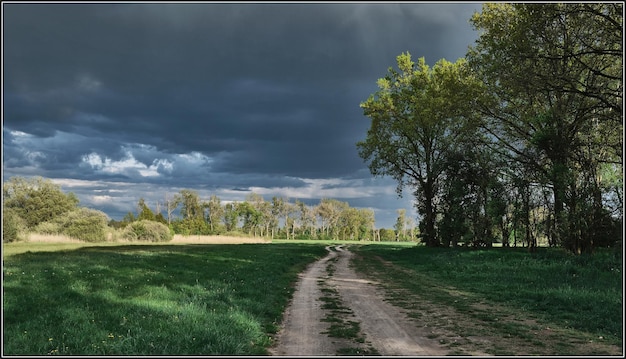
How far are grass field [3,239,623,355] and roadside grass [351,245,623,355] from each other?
1.5 inches

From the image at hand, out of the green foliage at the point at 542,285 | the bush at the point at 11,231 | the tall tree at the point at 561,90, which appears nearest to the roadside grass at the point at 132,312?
the green foliage at the point at 542,285

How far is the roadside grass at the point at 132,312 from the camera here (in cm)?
748

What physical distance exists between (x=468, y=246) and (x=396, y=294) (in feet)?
85.4

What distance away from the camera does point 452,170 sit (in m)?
38.8

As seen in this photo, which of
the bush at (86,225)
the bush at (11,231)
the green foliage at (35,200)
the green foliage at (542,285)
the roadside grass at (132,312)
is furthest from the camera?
the green foliage at (35,200)

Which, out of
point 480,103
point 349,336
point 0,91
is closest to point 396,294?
point 349,336

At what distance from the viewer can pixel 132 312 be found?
9.63 metres

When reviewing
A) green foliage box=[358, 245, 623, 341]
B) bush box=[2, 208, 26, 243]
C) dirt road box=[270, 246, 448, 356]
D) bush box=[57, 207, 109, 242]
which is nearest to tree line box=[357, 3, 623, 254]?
green foliage box=[358, 245, 623, 341]

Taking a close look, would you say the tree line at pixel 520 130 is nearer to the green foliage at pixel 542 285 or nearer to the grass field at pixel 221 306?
the green foliage at pixel 542 285

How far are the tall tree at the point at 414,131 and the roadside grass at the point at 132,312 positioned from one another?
29.9 metres

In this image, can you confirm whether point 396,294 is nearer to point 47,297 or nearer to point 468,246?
point 47,297

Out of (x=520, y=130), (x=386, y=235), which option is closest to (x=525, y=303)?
(x=520, y=130)

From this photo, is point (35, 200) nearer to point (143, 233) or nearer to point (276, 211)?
point (143, 233)

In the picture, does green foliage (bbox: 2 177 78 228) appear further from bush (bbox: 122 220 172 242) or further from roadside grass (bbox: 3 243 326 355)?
roadside grass (bbox: 3 243 326 355)
